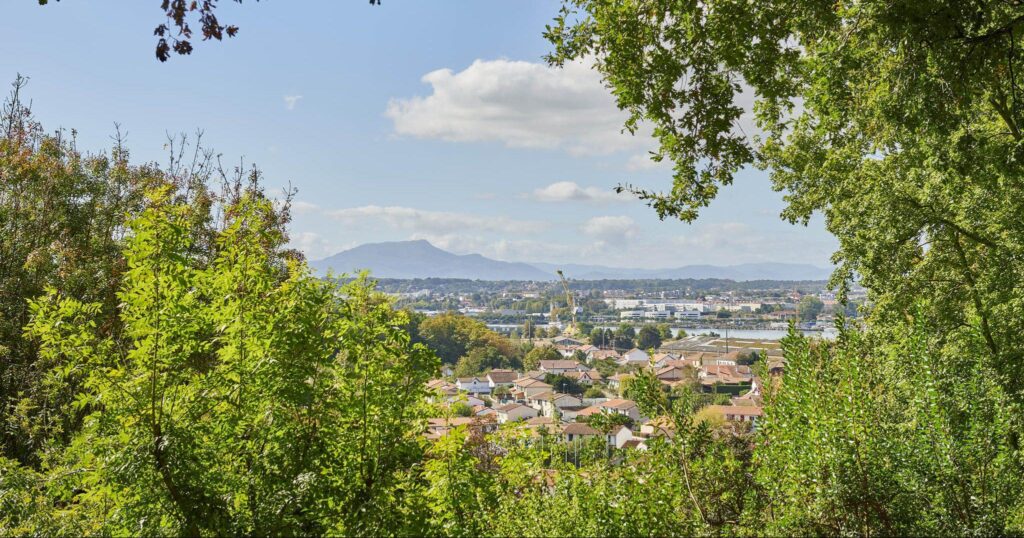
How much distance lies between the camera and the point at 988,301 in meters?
7.72

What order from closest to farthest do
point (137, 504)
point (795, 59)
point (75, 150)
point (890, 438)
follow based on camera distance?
point (137, 504), point (890, 438), point (795, 59), point (75, 150)

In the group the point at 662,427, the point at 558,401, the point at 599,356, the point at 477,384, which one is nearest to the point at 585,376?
A: the point at 477,384

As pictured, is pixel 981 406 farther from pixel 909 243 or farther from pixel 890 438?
pixel 909 243

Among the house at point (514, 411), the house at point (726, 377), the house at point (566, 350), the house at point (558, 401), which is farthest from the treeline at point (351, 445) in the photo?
the house at point (566, 350)

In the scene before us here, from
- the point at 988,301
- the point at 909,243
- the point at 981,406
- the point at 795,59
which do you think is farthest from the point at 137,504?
the point at 909,243

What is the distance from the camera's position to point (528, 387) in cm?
5875

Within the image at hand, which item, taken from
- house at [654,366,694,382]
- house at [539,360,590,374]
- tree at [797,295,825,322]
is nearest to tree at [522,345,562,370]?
house at [539,360,590,374]

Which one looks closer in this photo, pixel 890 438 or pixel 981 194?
pixel 890 438

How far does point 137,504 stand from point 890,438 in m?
3.61

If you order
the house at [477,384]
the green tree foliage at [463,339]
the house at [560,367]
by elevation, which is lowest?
the house at [477,384]

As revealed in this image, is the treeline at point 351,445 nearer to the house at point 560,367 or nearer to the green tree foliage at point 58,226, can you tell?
the green tree foliage at point 58,226

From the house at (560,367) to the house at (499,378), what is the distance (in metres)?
3.64

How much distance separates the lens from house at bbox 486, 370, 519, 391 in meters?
63.9

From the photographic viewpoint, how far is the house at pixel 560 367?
67.9m
